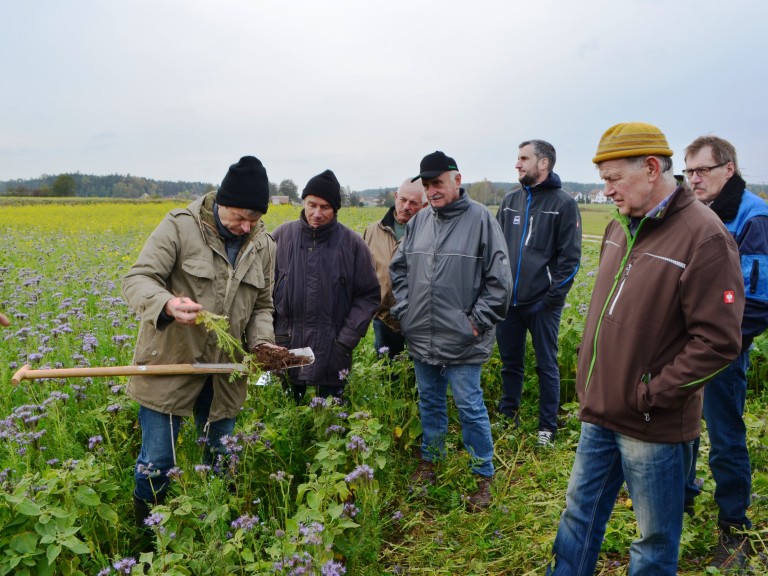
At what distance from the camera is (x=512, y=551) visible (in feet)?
10.4

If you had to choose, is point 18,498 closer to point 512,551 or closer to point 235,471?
point 235,471

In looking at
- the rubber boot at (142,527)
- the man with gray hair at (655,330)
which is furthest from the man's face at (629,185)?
the rubber boot at (142,527)

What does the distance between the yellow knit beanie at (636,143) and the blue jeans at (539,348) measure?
2.42 meters

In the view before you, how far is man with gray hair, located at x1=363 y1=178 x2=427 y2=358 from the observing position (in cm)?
466

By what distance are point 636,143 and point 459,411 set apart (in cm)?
230

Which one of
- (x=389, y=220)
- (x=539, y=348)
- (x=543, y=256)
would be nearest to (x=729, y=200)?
(x=543, y=256)

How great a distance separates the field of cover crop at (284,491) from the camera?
2361 millimetres

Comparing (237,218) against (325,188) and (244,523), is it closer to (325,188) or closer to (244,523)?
(325,188)

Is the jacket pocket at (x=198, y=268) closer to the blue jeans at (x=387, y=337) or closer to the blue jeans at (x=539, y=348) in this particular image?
the blue jeans at (x=387, y=337)

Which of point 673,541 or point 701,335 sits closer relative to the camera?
point 701,335

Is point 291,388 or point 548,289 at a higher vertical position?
point 548,289

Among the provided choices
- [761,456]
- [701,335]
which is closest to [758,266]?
[701,335]

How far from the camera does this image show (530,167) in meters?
4.55

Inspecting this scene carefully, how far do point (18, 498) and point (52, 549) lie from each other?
264mm
